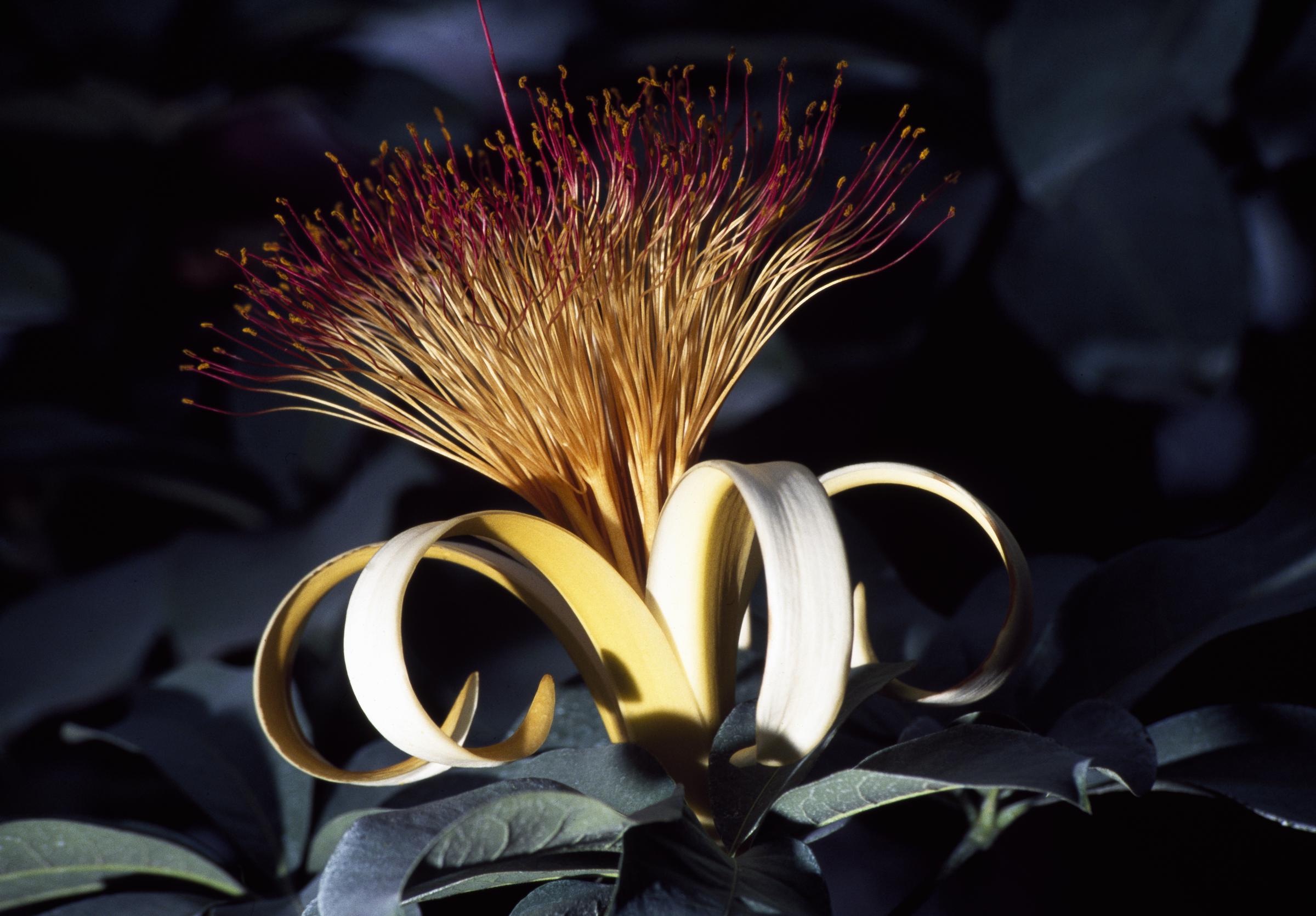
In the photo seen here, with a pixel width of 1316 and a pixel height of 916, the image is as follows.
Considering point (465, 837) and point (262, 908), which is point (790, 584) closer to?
point (465, 837)

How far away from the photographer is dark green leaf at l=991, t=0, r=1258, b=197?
0.55 m

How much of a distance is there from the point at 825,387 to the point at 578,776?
1.26 ft

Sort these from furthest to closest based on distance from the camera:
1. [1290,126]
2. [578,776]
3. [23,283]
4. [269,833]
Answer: [23,283] < [1290,126] < [269,833] < [578,776]

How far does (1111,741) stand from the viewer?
33cm

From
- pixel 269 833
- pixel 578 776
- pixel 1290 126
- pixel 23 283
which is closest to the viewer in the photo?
pixel 578 776

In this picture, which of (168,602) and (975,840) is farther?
(168,602)

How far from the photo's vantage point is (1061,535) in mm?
655

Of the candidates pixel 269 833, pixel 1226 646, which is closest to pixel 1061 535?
pixel 1226 646

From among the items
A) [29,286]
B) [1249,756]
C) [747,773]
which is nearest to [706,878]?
[747,773]

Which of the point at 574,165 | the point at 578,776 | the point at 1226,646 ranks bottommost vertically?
the point at 1226,646

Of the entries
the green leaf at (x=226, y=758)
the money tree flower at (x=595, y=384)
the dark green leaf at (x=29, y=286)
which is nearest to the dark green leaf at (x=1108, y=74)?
the money tree flower at (x=595, y=384)

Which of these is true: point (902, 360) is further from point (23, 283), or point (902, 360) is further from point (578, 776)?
point (23, 283)

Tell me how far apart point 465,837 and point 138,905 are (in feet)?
0.85

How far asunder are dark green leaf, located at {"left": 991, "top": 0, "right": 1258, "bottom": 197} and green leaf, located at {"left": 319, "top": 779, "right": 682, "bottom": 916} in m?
0.46
